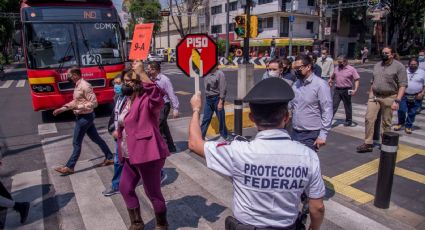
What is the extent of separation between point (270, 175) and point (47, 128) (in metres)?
8.69

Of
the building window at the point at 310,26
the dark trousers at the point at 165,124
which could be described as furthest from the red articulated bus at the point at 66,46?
the building window at the point at 310,26

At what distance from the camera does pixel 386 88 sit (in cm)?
610

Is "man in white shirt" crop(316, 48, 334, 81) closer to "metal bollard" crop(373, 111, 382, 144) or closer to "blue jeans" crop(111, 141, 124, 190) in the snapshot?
"metal bollard" crop(373, 111, 382, 144)

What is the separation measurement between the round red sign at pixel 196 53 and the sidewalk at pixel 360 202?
1814mm

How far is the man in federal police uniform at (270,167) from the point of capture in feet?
5.78

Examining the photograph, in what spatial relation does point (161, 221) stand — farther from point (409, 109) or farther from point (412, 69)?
point (412, 69)

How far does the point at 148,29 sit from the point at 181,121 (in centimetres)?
371

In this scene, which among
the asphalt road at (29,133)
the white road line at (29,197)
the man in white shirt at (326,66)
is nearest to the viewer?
the white road line at (29,197)

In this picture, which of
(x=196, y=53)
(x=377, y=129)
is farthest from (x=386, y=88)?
(x=196, y=53)

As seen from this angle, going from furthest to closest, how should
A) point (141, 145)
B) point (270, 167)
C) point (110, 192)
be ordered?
1. point (110, 192)
2. point (141, 145)
3. point (270, 167)

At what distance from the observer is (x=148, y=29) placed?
6.39 m

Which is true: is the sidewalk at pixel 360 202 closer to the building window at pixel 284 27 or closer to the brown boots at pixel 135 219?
the brown boots at pixel 135 219

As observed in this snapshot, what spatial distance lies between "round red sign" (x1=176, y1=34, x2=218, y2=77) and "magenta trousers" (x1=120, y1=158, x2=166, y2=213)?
1.34 m

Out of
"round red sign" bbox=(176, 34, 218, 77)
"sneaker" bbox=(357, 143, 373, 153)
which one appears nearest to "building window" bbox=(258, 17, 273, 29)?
"sneaker" bbox=(357, 143, 373, 153)
